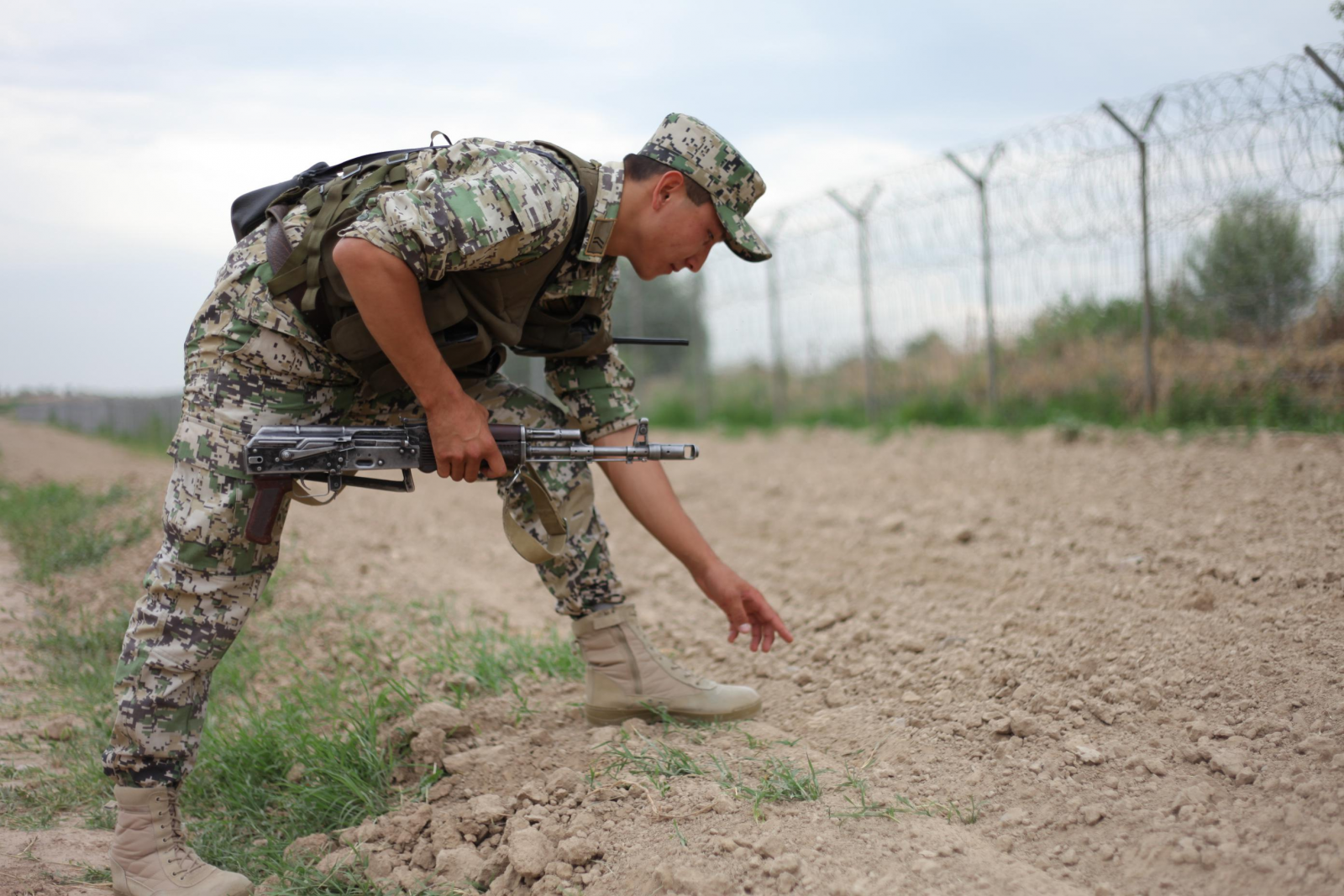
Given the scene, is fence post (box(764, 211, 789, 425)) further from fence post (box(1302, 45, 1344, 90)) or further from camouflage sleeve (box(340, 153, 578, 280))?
camouflage sleeve (box(340, 153, 578, 280))

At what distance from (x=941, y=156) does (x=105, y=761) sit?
6.58 metres

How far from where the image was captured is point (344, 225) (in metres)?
2.10

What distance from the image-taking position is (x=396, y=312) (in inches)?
76.1

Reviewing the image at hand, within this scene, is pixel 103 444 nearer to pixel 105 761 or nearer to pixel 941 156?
pixel 941 156

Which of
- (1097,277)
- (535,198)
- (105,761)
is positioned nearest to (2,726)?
(105,761)

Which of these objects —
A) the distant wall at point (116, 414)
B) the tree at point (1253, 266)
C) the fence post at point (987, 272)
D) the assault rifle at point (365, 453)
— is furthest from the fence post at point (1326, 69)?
the distant wall at point (116, 414)

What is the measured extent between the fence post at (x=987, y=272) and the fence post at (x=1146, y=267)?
1091mm

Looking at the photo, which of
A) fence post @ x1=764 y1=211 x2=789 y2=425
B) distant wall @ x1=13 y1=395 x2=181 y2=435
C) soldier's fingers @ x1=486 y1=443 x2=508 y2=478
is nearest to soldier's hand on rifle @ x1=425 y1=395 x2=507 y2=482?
soldier's fingers @ x1=486 y1=443 x2=508 y2=478

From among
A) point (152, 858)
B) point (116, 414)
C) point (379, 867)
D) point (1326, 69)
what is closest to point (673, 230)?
point (379, 867)

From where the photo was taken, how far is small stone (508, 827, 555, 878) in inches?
77.4

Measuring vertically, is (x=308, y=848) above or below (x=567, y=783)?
below

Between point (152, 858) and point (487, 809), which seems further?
point (487, 809)

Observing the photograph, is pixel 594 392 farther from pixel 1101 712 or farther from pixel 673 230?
pixel 1101 712

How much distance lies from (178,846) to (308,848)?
0.94 feet
